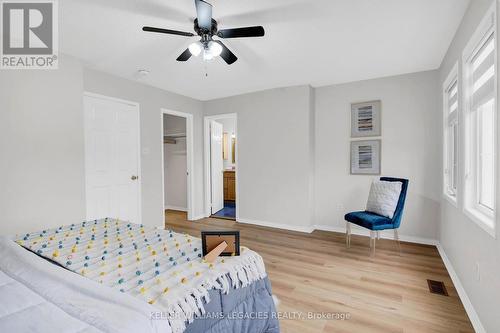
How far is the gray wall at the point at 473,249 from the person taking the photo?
1.49 meters

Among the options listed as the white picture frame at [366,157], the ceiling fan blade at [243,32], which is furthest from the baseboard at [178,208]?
the ceiling fan blade at [243,32]

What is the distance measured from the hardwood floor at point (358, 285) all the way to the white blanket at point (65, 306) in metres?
1.32

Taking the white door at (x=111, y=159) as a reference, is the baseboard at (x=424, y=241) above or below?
below

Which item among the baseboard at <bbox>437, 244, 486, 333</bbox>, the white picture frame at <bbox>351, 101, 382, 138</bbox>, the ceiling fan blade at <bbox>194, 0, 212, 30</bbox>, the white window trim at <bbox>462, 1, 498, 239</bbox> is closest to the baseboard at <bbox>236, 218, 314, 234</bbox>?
the white picture frame at <bbox>351, 101, 382, 138</bbox>

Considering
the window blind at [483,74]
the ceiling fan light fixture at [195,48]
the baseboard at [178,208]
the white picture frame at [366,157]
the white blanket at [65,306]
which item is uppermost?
the ceiling fan light fixture at [195,48]

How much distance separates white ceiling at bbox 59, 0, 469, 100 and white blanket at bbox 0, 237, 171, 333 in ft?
6.43

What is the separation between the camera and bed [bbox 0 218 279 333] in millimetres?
851

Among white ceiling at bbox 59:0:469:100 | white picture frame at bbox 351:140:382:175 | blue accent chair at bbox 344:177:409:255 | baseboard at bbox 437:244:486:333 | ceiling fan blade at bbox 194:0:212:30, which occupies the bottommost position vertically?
baseboard at bbox 437:244:486:333

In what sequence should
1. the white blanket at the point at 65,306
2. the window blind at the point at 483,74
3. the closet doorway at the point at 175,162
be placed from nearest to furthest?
the white blanket at the point at 65,306, the window blind at the point at 483,74, the closet doorway at the point at 175,162

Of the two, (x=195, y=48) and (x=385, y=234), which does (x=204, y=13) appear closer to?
(x=195, y=48)

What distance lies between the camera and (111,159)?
3.57 metres

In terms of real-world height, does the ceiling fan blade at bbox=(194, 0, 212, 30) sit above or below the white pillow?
above

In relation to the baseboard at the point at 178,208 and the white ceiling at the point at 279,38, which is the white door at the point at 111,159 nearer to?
the white ceiling at the point at 279,38

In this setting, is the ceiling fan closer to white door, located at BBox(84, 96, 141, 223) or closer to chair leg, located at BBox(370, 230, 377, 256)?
white door, located at BBox(84, 96, 141, 223)
